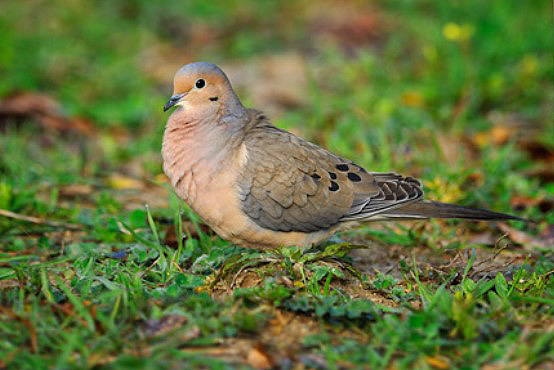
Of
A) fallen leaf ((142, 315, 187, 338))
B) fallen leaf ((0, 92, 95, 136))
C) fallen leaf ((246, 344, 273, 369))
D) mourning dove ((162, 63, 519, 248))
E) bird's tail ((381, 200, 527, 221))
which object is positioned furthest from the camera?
fallen leaf ((0, 92, 95, 136))

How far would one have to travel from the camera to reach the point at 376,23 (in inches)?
343

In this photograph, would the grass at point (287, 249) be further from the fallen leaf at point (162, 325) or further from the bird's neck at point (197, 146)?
the bird's neck at point (197, 146)

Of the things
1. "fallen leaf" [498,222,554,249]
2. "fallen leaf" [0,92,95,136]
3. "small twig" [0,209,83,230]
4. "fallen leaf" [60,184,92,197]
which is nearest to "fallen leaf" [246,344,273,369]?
"small twig" [0,209,83,230]

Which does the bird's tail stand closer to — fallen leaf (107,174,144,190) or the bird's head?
the bird's head

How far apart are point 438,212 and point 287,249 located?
942 millimetres

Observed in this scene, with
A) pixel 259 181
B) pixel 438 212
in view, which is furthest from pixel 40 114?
pixel 438 212

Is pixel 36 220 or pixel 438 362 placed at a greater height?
pixel 36 220

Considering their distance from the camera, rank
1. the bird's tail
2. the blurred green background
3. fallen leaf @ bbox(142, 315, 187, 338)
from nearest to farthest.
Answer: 1. fallen leaf @ bbox(142, 315, 187, 338)
2. the bird's tail
3. the blurred green background

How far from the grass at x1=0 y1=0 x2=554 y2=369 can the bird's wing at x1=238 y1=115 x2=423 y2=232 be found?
0.86ft

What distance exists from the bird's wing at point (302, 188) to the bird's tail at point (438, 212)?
0.14 feet

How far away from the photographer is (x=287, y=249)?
141 inches

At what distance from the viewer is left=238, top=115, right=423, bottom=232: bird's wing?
3.82 meters

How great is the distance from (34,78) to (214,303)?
450cm

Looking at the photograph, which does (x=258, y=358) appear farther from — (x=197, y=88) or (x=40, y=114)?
(x=40, y=114)
